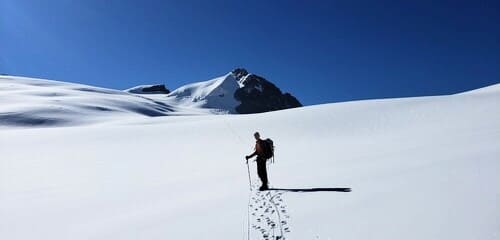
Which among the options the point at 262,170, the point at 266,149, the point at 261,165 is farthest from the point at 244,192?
the point at 266,149

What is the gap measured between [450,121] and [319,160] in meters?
11.0

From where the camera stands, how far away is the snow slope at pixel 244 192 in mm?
5406

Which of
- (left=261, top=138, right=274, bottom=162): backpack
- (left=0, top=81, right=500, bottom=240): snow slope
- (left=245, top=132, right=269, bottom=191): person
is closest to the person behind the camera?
(left=0, top=81, right=500, bottom=240): snow slope

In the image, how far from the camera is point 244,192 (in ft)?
29.3

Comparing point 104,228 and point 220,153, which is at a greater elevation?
point 220,153

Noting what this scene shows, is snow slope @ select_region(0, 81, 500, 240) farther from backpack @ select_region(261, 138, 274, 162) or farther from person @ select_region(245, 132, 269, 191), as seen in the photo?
backpack @ select_region(261, 138, 274, 162)

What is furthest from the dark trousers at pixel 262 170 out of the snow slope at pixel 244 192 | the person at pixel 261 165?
the snow slope at pixel 244 192

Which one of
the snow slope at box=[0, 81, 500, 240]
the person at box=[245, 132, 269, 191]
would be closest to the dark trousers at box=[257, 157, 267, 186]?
the person at box=[245, 132, 269, 191]

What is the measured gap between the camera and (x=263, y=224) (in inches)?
237

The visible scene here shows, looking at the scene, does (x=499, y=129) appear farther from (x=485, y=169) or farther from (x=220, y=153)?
(x=220, y=153)

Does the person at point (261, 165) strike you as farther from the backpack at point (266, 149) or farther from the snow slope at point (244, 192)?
the snow slope at point (244, 192)

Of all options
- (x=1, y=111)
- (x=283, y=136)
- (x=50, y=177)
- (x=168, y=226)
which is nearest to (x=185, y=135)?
(x=283, y=136)

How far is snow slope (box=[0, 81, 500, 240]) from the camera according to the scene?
17.7 feet

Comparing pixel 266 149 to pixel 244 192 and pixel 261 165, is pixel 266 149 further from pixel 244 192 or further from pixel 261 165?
pixel 244 192
